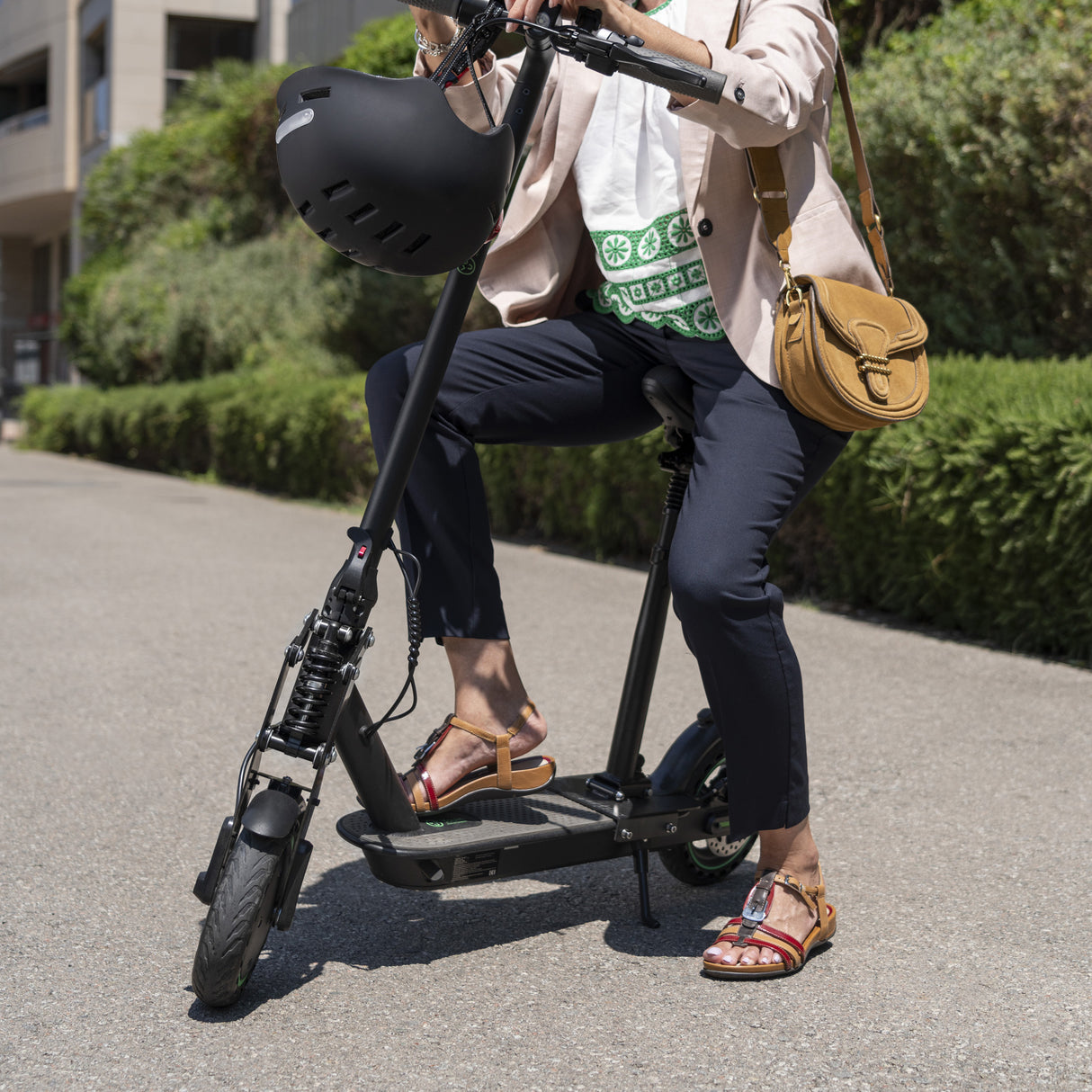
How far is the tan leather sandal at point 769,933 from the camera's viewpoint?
2545 mm

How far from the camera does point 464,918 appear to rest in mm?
2881

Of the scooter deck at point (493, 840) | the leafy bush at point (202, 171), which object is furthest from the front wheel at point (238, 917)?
the leafy bush at point (202, 171)

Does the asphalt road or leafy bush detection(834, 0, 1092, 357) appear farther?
leafy bush detection(834, 0, 1092, 357)

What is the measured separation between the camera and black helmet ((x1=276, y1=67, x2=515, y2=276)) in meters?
1.97

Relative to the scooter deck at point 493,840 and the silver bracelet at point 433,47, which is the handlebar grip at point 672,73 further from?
the scooter deck at point 493,840

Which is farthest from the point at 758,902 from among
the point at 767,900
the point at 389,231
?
the point at 389,231

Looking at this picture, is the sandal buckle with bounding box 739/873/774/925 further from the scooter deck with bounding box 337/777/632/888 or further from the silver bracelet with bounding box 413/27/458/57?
the silver bracelet with bounding box 413/27/458/57

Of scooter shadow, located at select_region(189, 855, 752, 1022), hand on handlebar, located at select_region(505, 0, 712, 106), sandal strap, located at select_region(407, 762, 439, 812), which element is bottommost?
scooter shadow, located at select_region(189, 855, 752, 1022)

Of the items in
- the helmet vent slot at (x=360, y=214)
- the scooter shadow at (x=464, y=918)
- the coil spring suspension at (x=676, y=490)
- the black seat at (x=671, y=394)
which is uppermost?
the helmet vent slot at (x=360, y=214)

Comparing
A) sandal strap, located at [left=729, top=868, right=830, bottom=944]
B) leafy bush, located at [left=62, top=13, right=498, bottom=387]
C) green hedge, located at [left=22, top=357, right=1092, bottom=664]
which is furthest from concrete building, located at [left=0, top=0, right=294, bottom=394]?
sandal strap, located at [left=729, top=868, right=830, bottom=944]

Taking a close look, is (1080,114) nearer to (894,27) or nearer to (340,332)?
(894,27)

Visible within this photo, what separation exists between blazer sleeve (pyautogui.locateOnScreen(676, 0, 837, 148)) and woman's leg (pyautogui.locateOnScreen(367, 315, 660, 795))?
547 millimetres

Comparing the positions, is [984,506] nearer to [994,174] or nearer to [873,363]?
[994,174]

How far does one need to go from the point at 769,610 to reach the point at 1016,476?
3.53 m
